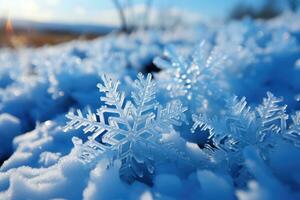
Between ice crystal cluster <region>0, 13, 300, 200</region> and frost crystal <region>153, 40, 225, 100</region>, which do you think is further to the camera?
frost crystal <region>153, 40, 225, 100</region>

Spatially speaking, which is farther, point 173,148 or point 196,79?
point 196,79

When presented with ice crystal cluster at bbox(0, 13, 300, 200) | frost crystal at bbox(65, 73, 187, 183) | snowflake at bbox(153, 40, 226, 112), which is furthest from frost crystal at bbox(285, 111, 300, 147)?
snowflake at bbox(153, 40, 226, 112)

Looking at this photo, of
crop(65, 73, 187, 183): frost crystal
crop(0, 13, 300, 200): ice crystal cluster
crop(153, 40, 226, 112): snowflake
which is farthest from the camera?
crop(153, 40, 226, 112): snowflake

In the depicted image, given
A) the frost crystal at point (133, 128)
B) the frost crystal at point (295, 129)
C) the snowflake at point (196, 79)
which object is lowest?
the frost crystal at point (295, 129)

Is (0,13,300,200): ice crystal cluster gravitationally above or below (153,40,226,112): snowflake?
below

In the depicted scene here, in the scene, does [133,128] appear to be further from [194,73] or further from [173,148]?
[194,73]

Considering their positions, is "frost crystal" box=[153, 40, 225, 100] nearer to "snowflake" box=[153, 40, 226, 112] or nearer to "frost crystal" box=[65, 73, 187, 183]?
"snowflake" box=[153, 40, 226, 112]

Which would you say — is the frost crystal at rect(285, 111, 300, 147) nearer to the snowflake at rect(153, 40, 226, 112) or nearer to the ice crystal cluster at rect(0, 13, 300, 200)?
the ice crystal cluster at rect(0, 13, 300, 200)

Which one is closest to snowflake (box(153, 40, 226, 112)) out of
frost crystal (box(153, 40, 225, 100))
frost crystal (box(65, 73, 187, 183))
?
frost crystal (box(153, 40, 225, 100))

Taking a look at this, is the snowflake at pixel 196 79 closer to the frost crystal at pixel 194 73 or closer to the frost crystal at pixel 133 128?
the frost crystal at pixel 194 73

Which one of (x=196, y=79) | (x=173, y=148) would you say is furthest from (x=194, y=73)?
(x=173, y=148)

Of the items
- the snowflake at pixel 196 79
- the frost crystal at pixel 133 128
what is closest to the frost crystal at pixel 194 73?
the snowflake at pixel 196 79

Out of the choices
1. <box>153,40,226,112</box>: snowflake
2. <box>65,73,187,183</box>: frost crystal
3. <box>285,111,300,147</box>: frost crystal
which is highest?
<box>153,40,226,112</box>: snowflake

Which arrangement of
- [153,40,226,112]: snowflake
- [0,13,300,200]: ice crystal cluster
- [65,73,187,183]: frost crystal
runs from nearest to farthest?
[0,13,300,200]: ice crystal cluster
[65,73,187,183]: frost crystal
[153,40,226,112]: snowflake
